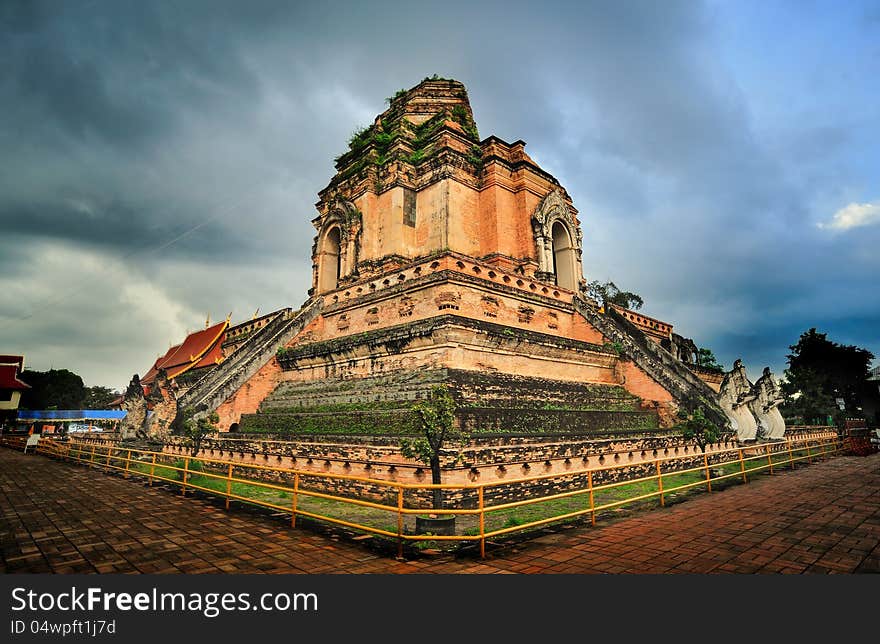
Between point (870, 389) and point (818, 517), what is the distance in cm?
4517

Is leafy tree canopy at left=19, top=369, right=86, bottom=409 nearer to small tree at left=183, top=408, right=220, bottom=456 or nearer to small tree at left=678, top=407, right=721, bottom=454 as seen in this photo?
small tree at left=183, top=408, right=220, bottom=456

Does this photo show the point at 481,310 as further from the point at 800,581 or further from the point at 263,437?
the point at 800,581

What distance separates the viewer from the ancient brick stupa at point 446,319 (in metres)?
12.1

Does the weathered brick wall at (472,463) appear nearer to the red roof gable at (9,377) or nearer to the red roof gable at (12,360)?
the red roof gable at (9,377)

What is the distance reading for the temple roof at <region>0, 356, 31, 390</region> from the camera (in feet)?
129

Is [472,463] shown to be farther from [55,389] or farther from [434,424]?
Result: [55,389]

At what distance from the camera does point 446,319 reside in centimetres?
1195

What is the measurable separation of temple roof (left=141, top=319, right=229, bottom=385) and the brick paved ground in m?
18.2

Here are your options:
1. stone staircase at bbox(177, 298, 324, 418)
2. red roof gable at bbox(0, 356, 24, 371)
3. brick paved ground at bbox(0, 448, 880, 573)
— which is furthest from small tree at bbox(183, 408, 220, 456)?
red roof gable at bbox(0, 356, 24, 371)

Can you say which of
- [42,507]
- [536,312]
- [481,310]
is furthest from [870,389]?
[42,507]

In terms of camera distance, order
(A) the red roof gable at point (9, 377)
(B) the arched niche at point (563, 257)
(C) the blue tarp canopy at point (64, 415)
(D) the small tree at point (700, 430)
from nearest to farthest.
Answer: (D) the small tree at point (700, 430) → (B) the arched niche at point (563, 257) → (C) the blue tarp canopy at point (64, 415) → (A) the red roof gable at point (9, 377)

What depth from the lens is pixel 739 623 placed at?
11.5 feet

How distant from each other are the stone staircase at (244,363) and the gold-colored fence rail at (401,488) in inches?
75.0

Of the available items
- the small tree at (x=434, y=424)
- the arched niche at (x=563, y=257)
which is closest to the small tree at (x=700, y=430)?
the small tree at (x=434, y=424)
